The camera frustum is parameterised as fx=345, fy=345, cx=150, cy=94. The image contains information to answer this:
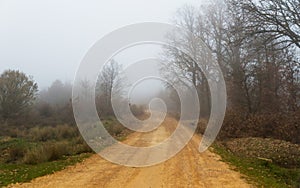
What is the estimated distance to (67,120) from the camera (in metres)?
34.3

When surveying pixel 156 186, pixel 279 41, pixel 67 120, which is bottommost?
pixel 156 186

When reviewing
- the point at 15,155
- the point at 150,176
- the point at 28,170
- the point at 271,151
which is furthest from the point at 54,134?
the point at 150,176

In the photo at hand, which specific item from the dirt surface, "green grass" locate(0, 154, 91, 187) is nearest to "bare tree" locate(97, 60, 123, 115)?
"green grass" locate(0, 154, 91, 187)

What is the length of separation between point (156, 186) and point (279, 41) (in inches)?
504

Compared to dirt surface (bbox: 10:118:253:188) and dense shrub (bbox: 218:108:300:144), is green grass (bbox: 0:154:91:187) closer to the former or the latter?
dirt surface (bbox: 10:118:253:188)

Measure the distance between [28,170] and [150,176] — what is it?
4.09 m

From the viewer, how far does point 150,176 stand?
Answer: 31.1 feet

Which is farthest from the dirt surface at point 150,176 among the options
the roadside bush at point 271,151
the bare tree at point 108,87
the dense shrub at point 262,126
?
the bare tree at point 108,87

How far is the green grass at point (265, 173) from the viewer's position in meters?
8.79

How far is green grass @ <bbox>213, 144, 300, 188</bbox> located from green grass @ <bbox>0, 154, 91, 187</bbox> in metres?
5.71

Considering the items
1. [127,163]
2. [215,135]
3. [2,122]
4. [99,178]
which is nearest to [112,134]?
[215,135]

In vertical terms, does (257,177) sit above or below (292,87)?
below

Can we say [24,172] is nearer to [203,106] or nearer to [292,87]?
[292,87]

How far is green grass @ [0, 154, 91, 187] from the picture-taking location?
31.1ft
